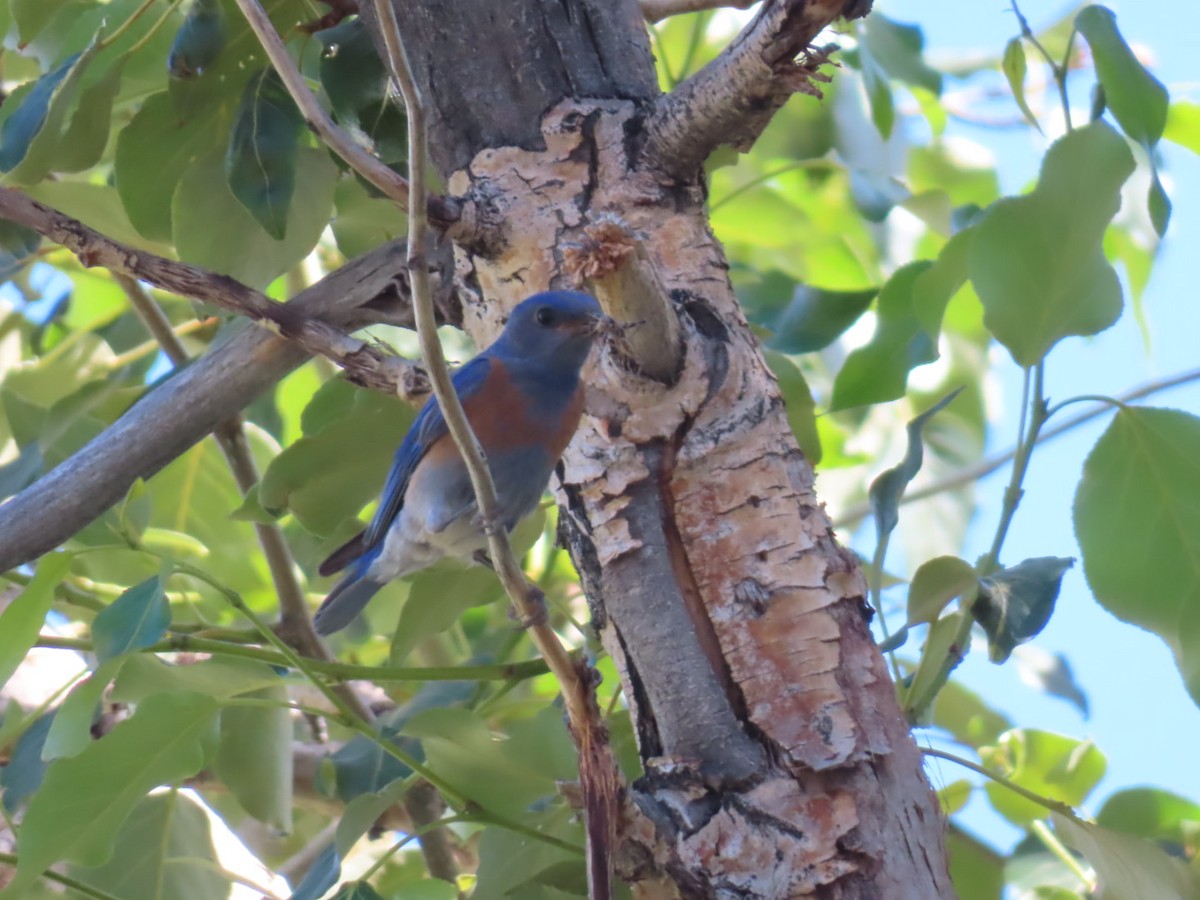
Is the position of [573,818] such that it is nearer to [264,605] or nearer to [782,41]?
[782,41]

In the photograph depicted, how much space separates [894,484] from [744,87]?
0.68 m

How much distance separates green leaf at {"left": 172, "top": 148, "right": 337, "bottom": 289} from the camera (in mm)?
2371

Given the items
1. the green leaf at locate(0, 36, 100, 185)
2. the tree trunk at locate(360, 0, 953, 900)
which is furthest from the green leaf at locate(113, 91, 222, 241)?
the tree trunk at locate(360, 0, 953, 900)

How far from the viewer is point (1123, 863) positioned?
5.96 feet

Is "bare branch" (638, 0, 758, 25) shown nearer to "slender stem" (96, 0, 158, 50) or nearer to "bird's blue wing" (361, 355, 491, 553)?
"bird's blue wing" (361, 355, 491, 553)

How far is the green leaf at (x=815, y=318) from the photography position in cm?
249

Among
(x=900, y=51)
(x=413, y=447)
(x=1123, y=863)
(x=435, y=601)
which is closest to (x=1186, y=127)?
(x=900, y=51)

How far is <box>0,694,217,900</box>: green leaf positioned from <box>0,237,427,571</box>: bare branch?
0.35 m

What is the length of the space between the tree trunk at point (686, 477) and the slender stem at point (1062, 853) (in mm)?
792

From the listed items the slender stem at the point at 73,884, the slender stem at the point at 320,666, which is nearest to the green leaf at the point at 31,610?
the slender stem at the point at 320,666

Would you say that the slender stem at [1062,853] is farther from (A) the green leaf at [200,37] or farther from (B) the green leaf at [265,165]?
(A) the green leaf at [200,37]

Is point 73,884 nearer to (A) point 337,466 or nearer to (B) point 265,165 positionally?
(A) point 337,466

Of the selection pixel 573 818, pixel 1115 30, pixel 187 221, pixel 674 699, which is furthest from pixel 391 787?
pixel 1115 30

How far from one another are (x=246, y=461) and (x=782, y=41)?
1543 millimetres
